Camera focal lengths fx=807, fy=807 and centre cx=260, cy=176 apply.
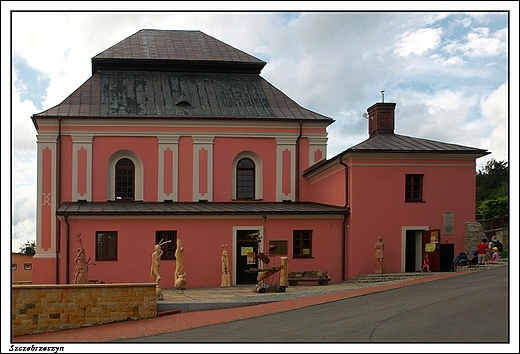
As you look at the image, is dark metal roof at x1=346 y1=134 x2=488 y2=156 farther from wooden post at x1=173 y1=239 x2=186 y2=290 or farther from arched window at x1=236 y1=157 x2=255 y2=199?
wooden post at x1=173 y1=239 x2=186 y2=290

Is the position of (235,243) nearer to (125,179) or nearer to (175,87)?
(125,179)

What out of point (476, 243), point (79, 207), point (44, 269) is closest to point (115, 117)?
point (79, 207)

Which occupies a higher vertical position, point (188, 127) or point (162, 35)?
point (162, 35)

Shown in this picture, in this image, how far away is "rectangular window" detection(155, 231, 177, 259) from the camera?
110 ft

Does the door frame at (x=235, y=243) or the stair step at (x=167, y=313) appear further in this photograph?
the door frame at (x=235, y=243)

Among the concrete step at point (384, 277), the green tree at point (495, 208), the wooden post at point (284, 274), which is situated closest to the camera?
the wooden post at point (284, 274)

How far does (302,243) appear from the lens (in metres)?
34.3

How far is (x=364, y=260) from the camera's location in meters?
33.4

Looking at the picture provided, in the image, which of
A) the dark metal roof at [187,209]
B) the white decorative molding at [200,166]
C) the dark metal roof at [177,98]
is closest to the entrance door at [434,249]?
the dark metal roof at [187,209]

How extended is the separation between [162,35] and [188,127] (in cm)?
771

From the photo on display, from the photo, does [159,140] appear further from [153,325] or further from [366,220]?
[153,325]

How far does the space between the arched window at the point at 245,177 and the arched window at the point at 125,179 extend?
5176mm

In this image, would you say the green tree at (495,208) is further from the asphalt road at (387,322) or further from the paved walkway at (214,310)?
the asphalt road at (387,322)

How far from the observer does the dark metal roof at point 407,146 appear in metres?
33.3
